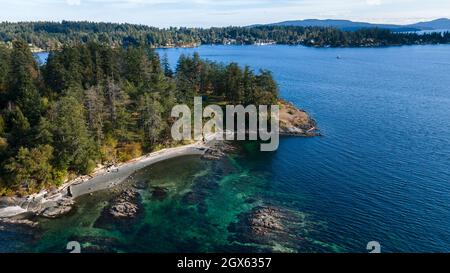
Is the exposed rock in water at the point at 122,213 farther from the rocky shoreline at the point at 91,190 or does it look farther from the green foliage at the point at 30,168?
the green foliage at the point at 30,168

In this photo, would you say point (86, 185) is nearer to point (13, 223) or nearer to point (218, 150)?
point (13, 223)

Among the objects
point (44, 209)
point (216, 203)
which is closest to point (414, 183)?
point (216, 203)

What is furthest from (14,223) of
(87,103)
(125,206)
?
(87,103)

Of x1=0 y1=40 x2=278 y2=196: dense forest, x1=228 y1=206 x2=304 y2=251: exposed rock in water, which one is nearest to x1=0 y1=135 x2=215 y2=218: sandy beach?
x1=0 y1=40 x2=278 y2=196: dense forest

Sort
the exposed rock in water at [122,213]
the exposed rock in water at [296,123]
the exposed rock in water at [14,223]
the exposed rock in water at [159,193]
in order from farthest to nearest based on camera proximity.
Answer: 1. the exposed rock in water at [296,123]
2. the exposed rock in water at [159,193]
3. the exposed rock in water at [122,213]
4. the exposed rock in water at [14,223]

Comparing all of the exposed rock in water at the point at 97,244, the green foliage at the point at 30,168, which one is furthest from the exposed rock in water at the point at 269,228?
the green foliage at the point at 30,168
